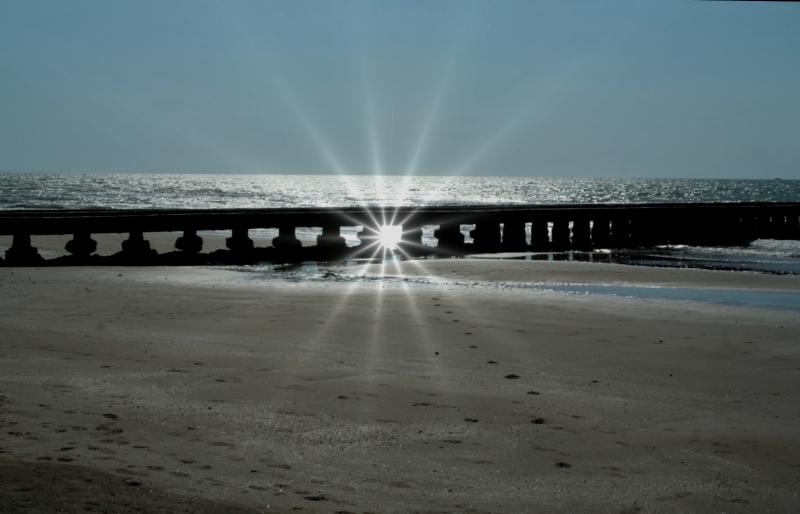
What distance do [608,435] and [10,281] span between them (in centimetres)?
1212

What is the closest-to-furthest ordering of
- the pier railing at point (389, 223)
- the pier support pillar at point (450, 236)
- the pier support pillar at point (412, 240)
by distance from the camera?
the pier railing at point (389, 223) < the pier support pillar at point (412, 240) < the pier support pillar at point (450, 236)

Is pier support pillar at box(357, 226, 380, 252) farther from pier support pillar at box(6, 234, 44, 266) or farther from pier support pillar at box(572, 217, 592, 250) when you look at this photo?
pier support pillar at box(6, 234, 44, 266)

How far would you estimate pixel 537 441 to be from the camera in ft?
20.8

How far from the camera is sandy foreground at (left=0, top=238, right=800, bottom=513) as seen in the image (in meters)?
5.21

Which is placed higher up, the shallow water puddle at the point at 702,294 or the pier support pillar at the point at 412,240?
the pier support pillar at the point at 412,240

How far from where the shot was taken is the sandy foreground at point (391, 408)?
521 centimetres

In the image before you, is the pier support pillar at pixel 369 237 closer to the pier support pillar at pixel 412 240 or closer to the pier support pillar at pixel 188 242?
the pier support pillar at pixel 412 240

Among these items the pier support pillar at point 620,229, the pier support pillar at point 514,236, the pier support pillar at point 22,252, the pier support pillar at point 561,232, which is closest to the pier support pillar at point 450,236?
the pier support pillar at point 514,236

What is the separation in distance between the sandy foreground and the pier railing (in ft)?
37.2

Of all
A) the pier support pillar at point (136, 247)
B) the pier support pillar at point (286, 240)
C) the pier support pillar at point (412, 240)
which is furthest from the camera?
the pier support pillar at point (412, 240)

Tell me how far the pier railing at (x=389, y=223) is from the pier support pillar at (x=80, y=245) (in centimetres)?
2

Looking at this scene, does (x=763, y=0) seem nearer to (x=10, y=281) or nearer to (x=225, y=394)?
(x=225, y=394)

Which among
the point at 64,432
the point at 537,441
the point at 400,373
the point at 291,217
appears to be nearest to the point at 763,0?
the point at 537,441

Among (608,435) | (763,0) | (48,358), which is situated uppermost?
(763,0)
